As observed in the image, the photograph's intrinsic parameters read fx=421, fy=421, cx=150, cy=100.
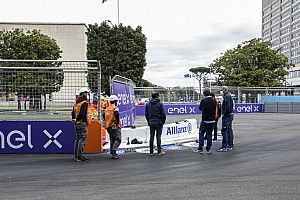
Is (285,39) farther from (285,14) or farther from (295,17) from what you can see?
(295,17)

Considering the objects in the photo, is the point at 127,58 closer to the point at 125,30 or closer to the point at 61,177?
the point at 125,30

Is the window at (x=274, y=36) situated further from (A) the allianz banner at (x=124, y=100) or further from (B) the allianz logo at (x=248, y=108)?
(A) the allianz banner at (x=124, y=100)

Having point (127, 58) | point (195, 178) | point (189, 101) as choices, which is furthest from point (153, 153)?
point (127, 58)

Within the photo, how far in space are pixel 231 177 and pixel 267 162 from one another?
2.22 meters

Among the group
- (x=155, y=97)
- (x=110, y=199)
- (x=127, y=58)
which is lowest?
(x=110, y=199)

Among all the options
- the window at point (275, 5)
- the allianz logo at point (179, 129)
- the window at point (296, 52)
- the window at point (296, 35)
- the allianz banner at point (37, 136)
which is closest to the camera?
the allianz banner at point (37, 136)

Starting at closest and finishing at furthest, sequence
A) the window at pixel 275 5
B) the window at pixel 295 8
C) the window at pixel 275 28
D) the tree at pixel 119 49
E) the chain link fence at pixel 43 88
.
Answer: the chain link fence at pixel 43 88 → the tree at pixel 119 49 → the window at pixel 295 8 → the window at pixel 275 5 → the window at pixel 275 28

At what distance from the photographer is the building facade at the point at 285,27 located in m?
130

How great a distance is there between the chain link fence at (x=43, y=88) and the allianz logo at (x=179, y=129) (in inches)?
131

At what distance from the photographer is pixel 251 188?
7262mm

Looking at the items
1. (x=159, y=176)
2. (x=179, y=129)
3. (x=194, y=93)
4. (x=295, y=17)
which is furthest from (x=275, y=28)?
(x=159, y=176)

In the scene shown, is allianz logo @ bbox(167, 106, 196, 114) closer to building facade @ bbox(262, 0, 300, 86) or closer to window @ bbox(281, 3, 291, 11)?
building facade @ bbox(262, 0, 300, 86)

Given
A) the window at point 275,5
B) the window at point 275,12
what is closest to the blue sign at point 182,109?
the window at point 275,12

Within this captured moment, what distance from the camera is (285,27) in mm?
142375
